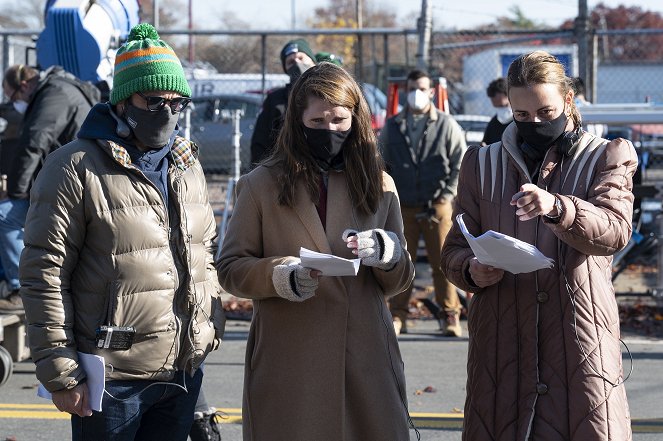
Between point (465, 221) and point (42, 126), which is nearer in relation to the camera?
point (465, 221)

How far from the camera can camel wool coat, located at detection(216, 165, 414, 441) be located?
359 centimetres

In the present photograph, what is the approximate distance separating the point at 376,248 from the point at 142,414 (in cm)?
105

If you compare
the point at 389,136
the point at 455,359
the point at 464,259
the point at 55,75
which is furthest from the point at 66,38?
the point at 464,259

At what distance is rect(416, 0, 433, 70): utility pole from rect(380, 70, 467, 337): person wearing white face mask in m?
1.80

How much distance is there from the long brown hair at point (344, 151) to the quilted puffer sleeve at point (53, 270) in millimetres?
714

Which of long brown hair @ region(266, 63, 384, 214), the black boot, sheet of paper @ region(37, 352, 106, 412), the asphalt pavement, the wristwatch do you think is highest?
long brown hair @ region(266, 63, 384, 214)

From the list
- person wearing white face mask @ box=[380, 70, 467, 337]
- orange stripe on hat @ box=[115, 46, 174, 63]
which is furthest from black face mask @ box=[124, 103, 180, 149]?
person wearing white face mask @ box=[380, 70, 467, 337]

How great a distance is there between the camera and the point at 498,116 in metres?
8.84

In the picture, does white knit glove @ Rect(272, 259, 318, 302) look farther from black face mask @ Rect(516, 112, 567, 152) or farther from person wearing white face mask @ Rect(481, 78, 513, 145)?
person wearing white face mask @ Rect(481, 78, 513, 145)

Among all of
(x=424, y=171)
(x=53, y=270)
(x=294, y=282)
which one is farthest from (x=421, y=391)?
(x=53, y=270)

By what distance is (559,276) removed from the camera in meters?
3.56

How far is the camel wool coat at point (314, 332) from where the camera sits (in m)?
3.59

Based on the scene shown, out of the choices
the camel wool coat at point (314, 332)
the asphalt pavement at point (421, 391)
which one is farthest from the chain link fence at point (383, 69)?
the camel wool coat at point (314, 332)

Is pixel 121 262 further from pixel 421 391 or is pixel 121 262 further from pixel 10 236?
pixel 10 236
